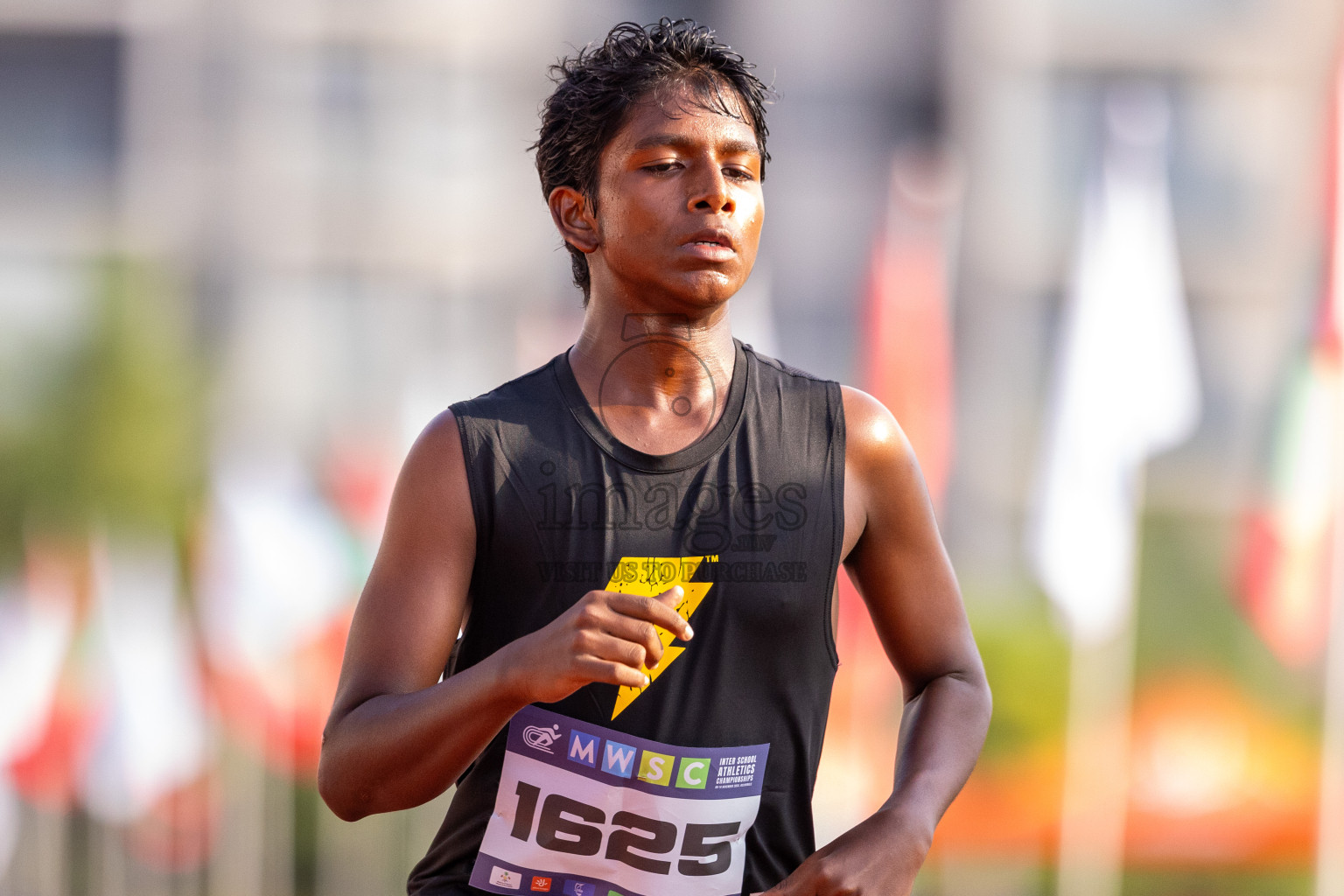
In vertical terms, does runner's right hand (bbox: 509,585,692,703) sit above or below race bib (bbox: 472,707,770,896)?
above

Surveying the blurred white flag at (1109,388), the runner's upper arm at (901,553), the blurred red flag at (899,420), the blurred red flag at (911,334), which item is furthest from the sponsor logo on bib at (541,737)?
the blurred red flag at (911,334)

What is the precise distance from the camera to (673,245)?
8.29ft

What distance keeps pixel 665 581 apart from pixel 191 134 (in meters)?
24.8

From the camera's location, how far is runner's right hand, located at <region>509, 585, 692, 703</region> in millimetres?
2027

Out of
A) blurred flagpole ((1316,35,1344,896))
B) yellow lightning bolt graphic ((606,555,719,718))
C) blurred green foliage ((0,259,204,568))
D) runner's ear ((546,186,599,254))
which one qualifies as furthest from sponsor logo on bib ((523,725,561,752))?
blurred green foliage ((0,259,204,568))

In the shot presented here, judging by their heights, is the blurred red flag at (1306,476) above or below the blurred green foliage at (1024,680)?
above

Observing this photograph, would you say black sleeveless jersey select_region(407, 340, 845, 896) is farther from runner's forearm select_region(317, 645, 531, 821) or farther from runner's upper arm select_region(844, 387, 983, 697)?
runner's forearm select_region(317, 645, 531, 821)

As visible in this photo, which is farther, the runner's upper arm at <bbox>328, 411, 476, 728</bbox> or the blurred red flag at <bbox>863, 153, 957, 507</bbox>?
the blurred red flag at <bbox>863, 153, 957, 507</bbox>

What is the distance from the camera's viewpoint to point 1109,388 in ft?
45.5

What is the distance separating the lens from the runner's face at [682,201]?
251 centimetres

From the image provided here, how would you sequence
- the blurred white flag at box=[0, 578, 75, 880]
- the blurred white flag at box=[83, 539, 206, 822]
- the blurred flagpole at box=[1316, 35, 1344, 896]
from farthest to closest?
the blurred white flag at box=[83, 539, 206, 822] < the blurred white flag at box=[0, 578, 75, 880] < the blurred flagpole at box=[1316, 35, 1344, 896]

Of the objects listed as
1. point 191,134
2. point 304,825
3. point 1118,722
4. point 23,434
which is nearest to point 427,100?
point 191,134

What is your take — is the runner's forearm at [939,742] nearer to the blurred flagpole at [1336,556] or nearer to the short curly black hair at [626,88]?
the short curly black hair at [626,88]

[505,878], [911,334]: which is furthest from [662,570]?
[911,334]
